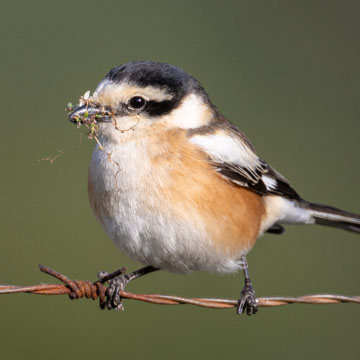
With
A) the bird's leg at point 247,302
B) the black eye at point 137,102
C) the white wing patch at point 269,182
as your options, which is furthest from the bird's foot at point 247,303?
the black eye at point 137,102

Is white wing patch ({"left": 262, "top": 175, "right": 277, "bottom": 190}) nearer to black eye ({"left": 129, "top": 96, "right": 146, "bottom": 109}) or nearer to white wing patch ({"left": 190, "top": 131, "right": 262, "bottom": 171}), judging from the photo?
white wing patch ({"left": 190, "top": 131, "right": 262, "bottom": 171})

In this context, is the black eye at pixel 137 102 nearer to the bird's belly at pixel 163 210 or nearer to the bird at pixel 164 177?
the bird at pixel 164 177

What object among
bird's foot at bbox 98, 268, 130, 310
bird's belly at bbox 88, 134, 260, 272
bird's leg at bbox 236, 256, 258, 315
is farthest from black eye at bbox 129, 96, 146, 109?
bird's leg at bbox 236, 256, 258, 315

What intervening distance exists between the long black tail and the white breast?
3.78 ft

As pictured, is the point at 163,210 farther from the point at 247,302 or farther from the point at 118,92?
the point at 247,302

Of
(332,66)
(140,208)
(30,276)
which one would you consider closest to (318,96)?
(332,66)

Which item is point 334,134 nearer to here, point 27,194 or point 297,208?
point 297,208

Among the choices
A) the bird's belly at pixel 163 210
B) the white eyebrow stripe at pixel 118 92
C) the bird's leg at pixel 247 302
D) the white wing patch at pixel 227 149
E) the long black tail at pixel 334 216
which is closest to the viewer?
the bird's belly at pixel 163 210

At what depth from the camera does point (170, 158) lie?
387 centimetres

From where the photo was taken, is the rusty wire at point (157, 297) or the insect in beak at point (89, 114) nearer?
the rusty wire at point (157, 297)

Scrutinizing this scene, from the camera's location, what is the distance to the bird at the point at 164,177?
12.5 feet

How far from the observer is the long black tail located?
4852mm

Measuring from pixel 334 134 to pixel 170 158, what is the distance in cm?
386

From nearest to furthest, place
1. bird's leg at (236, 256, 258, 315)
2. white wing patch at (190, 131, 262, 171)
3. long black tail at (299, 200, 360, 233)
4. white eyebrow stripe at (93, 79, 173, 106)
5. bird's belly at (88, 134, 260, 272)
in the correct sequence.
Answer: bird's belly at (88, 134, 260, 272)
white eyebrow stripe at (93, 79, 173, 106)
white wing patch at (190, 131, 262, 171)
bird's leg at (236, 256, 258, 315)
long black tail at (299, 200, 360, 233)
